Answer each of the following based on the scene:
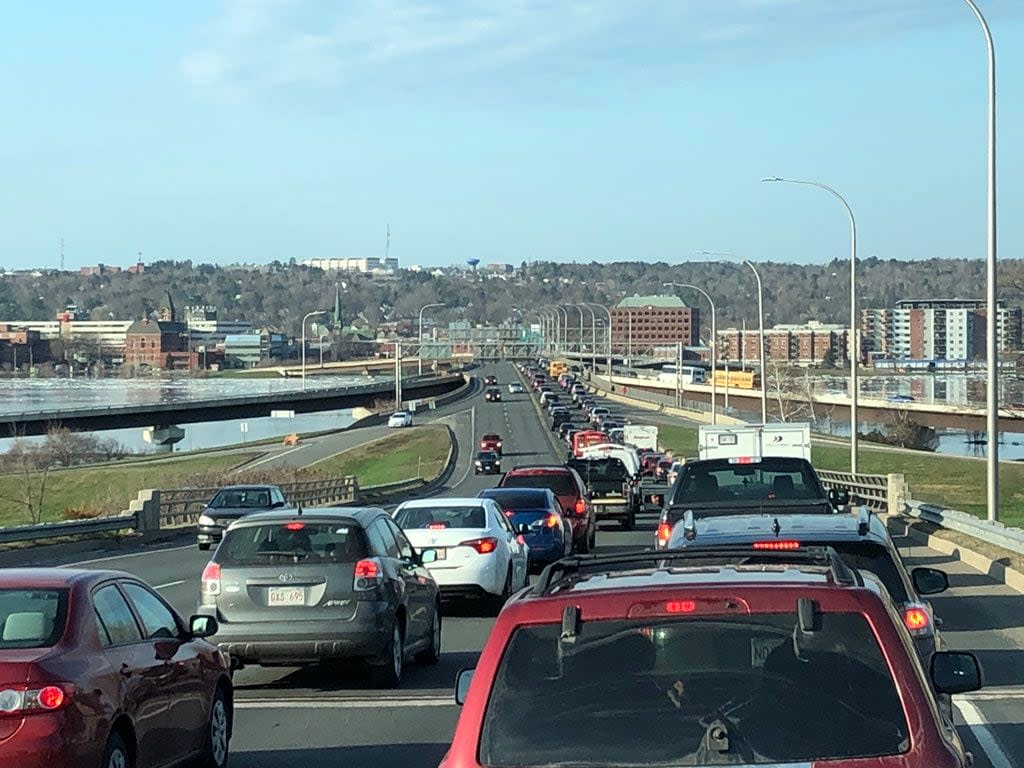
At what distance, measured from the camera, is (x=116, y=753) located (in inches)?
336

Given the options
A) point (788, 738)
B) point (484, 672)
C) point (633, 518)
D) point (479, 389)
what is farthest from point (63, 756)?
point (479, 389)

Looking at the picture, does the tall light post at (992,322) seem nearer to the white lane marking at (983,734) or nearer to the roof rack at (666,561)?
the white lane marking at (983,734)

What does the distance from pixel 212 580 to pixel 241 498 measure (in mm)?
23340

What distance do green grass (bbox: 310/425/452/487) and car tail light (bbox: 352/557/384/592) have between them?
59.7 m

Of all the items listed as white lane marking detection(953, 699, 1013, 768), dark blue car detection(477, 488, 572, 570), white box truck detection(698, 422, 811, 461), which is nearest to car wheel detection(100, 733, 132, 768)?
white lane marking detection(953, 699, 1013, 768)

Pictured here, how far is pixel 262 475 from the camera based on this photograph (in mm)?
71250

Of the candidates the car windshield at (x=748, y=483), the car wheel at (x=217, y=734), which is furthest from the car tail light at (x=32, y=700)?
the car windshield at (x=748, y=483)

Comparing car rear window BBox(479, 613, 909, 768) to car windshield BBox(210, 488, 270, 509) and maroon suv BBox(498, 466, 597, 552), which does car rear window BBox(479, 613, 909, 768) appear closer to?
maroon suv BBox(498, 466, 597, 552)

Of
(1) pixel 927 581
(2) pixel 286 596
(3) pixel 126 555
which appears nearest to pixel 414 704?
(2) pixel 286 596

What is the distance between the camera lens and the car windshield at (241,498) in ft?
120

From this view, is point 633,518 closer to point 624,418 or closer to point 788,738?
point 788,738

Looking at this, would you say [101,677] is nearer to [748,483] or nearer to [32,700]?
[32,700]

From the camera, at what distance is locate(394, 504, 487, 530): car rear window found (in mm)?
20250

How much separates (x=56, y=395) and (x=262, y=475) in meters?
78.9
